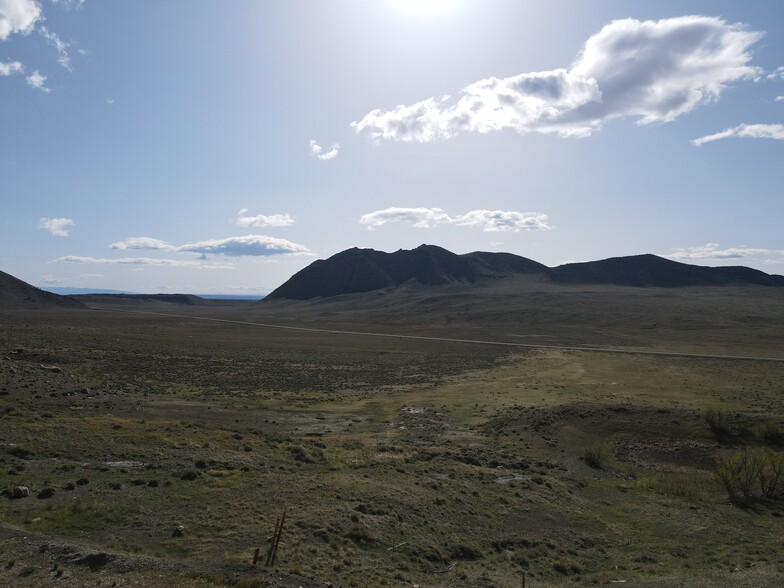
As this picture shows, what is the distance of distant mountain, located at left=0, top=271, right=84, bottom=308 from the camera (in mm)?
158500

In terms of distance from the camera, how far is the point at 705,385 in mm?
48969

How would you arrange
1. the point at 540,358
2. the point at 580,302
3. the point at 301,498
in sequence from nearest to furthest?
the point at 301,498 < the point at 540,358 < the point at 580,302

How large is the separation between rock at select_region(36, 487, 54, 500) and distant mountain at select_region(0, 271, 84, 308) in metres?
167

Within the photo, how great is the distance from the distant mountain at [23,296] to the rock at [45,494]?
167 metres

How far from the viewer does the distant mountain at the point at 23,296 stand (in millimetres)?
158500

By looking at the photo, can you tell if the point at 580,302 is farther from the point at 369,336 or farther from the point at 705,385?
the point at 705,385

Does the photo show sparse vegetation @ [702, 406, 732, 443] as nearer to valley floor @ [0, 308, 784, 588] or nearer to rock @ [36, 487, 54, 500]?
valley floor @ [0, 308, 784, 588]

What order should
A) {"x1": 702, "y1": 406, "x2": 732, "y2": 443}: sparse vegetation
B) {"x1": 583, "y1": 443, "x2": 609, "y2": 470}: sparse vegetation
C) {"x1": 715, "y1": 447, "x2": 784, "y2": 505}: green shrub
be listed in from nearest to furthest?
{"x1": 715, "y1": 447, "x2": 784, "y2": 505}: green shrub
{"x1": 583, "y1": 443, "x2": 609, "y2": 470}: sparse vegetation
{"x1": 702, "y1": 406, "x2": 732, "y2": 443}: sparse vegetation

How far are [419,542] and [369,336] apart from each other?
88.4 m

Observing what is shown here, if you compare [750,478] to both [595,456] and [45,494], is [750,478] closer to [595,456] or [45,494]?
[595,456]

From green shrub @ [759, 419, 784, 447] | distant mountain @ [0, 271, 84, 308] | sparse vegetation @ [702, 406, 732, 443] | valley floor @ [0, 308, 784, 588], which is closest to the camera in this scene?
valley floor @ [0, 308, 784, 588]

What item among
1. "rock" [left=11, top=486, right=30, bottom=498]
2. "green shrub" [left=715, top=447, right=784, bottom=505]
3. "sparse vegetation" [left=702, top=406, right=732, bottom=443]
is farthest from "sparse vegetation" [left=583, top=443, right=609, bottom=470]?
"rock" [left=11, top=486, right=30, bottom=498]

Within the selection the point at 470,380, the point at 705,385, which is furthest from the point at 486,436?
the point at 705,385

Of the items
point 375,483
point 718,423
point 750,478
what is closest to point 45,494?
point 375,483
